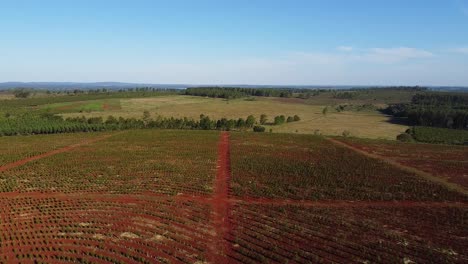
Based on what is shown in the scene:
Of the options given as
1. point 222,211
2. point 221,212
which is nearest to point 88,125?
point 222,211

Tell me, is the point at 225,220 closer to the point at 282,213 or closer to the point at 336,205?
the point at 282,213

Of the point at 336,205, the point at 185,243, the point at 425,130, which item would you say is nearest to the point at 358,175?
the point at 336,205

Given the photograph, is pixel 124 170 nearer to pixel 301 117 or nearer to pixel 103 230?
pixel 103 230

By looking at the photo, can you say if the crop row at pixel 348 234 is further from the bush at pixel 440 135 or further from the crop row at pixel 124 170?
the bush at pixel 440 135

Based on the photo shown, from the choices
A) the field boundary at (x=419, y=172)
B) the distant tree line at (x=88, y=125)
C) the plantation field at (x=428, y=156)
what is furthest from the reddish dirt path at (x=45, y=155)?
the plantation field at (x=428, y=156)

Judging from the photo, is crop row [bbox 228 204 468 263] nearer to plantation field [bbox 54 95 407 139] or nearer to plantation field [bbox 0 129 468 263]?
plantation field [bbox 0 129 468 263]

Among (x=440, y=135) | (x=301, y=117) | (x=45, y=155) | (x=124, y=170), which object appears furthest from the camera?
(x=301, y=117)
